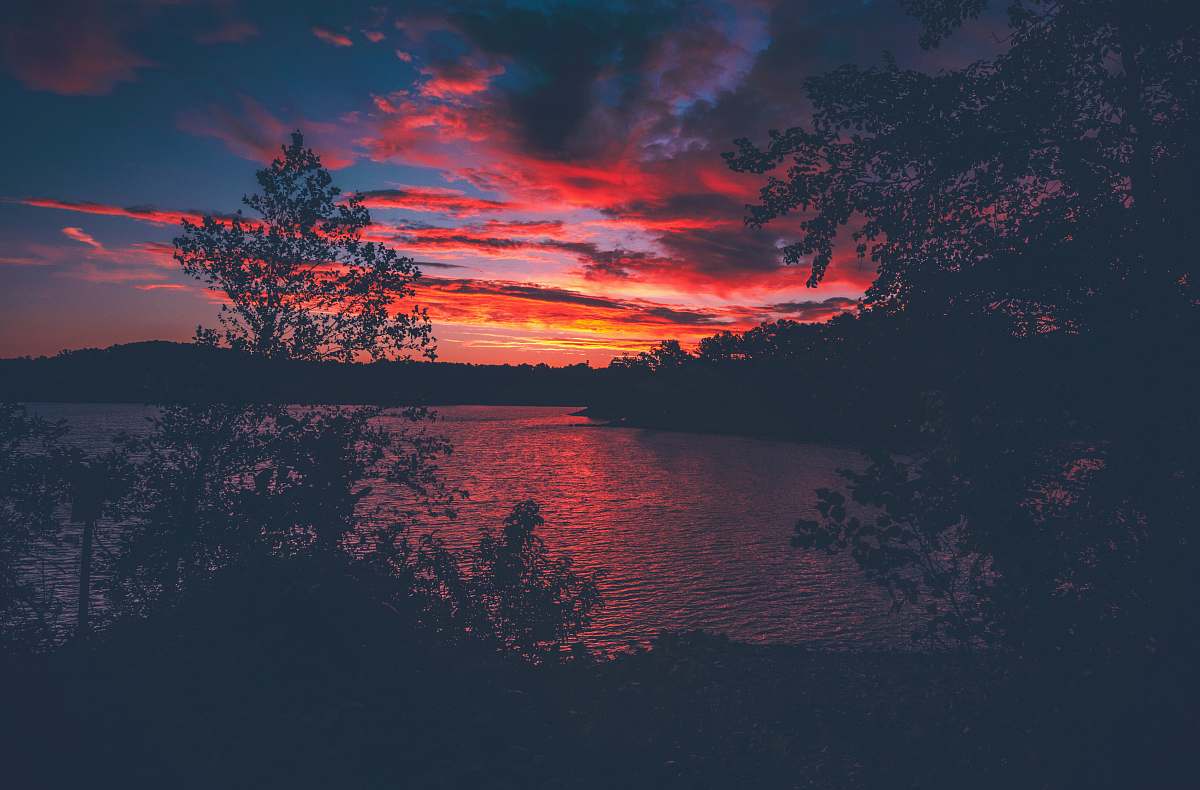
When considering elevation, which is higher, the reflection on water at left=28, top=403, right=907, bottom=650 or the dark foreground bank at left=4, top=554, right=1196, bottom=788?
the dark foreground bank at left=4, top=554, right=1196, bottom=788

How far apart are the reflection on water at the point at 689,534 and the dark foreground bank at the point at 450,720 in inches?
377

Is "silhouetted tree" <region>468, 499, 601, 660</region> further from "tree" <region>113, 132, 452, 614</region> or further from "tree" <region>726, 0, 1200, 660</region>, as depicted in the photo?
"tree" <region>726, 0, 1200, 660</region>

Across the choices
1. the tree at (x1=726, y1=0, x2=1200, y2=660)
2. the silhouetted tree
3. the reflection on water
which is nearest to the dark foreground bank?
the tree at (x1=726, y1=0, x2=1200, y2=660)

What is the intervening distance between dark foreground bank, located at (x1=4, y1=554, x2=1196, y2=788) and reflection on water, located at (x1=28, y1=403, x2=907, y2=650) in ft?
31.4

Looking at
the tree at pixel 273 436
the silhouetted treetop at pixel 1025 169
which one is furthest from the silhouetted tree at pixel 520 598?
the silhouetted treetop at pixel 1025 169

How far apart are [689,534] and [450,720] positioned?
3412cm

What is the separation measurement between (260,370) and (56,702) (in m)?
8.38

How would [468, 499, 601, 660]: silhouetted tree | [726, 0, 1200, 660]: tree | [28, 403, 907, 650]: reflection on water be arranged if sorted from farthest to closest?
1. [28, 403, 907, 650]: reflection on water
2. [468, 499, 601, 660]: silhouetted tree
3. [726, 0, 1200, 660]: tree

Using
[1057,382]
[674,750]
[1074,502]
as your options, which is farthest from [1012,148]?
[674,750]

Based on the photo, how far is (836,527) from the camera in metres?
7.23

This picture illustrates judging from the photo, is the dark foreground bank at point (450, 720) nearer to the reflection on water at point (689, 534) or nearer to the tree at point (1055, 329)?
the tree at point (1055, 329)

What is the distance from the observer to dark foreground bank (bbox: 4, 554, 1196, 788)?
23.9ft

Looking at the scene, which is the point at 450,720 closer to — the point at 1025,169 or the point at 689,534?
the point at 1025,169

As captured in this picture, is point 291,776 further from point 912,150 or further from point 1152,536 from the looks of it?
point 912,150
